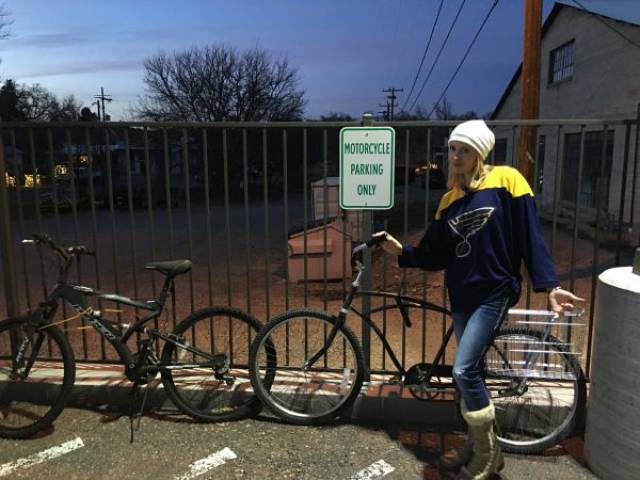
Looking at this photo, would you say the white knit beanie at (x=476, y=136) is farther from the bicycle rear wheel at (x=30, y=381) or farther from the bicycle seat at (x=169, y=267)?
the bicycle rear wheel at (x=30, y=381)

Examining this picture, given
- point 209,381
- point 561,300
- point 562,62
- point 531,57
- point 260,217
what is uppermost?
point 562,62

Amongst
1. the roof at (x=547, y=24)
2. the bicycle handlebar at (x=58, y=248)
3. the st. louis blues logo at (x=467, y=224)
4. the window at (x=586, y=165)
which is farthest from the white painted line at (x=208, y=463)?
the window at (x=586, y=165)

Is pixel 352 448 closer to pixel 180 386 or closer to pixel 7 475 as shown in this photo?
pixel 180 386

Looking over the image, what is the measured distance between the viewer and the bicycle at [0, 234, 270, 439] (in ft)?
11.0

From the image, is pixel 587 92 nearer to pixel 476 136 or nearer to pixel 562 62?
pixel 562 62

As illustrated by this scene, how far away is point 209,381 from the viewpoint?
3654mm

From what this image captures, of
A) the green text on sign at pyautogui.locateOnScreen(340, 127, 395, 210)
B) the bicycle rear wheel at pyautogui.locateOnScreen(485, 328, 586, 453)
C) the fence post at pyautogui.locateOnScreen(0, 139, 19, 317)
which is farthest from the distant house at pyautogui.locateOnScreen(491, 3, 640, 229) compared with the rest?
the fence post at pyautogui.locateOnScreen(0, 139, 19, 317)

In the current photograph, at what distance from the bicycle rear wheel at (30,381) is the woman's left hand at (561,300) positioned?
2.80 m

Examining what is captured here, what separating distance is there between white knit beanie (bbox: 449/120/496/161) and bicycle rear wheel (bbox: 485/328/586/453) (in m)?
1.01

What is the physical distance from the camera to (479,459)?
275cm

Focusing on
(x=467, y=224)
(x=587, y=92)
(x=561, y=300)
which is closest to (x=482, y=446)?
(x=561, y=300)

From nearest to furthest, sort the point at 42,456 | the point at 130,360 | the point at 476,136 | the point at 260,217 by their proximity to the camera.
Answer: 1. the point at 476,136
2. the point at 42,456
3. the point at 130,360
4. the point at 260,217

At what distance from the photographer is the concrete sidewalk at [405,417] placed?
9.69 ft

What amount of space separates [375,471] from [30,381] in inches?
94.2
